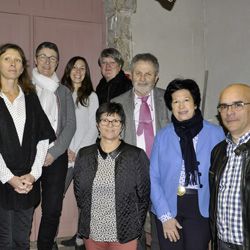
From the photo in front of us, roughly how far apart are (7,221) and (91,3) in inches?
112

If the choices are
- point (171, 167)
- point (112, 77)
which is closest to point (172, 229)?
point (171, 167)

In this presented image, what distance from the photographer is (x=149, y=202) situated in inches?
105

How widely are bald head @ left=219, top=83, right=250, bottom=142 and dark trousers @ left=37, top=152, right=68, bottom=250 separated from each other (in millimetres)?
1472

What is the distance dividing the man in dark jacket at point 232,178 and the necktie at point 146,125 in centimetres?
77

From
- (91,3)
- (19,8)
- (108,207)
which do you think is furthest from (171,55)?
(108,207)

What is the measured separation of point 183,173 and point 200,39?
3.08m

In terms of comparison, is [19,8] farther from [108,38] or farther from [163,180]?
[163,180]

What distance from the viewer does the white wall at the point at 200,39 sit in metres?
4.48

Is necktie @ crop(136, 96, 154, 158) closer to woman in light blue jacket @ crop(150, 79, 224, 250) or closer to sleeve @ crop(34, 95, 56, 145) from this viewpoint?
woman in light blue jacket @ crop(150, 79, 224, 250)

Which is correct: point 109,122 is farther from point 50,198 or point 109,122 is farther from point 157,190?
point 50,198

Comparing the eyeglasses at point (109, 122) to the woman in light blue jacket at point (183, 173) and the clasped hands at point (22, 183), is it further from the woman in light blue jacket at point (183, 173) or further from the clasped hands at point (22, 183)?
the clasped hands at point (22, 183)

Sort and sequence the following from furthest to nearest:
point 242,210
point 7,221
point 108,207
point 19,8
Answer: point 19,8, point 7,221, point 108,207, point 242,210

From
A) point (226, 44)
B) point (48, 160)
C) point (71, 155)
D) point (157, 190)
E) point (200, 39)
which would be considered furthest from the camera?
point (200, 39)

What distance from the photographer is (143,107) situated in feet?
9.95
